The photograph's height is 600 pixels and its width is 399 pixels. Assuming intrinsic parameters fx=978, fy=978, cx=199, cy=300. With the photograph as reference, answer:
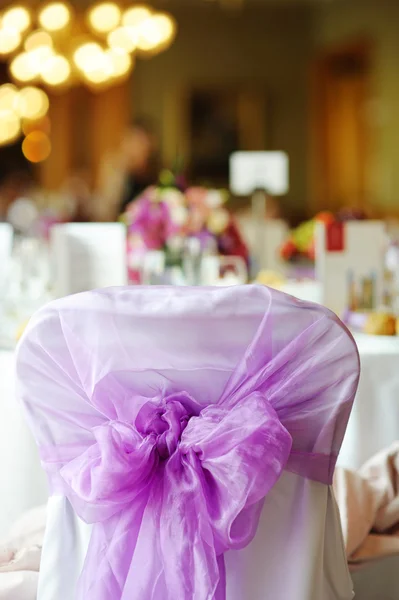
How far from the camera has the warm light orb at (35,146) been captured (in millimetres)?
12949

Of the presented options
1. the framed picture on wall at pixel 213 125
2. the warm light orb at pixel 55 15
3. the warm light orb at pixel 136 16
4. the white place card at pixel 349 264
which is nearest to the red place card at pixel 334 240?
the white place card at pixel 349 264

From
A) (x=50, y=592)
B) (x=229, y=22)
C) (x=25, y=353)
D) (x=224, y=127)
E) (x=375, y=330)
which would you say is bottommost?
(x=50, y=592)

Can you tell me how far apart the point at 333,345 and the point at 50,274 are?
221 centimetres

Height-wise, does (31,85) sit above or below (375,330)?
above

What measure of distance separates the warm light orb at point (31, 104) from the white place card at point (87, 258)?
7257 millimetres

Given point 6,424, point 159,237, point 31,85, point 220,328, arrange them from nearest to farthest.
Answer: point 220,328 < point 6,424 < point 159,237 < point 31,85

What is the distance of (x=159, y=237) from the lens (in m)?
3.81

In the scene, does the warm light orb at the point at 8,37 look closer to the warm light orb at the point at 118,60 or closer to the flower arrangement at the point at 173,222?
the warm light orb at the point at 118,60

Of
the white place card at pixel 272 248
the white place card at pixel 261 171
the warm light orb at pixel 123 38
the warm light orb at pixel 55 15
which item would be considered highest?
the warm light orb at pixel 55 15

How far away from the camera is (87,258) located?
313 centimetres

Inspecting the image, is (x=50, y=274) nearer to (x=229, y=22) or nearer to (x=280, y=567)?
(x=280, y=567)

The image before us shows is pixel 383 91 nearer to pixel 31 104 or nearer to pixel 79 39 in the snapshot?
pixel 79 39

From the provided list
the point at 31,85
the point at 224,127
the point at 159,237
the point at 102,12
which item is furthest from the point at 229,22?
the point at 159,237

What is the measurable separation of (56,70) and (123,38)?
69cm
